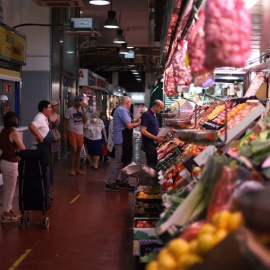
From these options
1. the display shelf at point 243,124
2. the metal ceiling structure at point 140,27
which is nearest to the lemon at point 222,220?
the display shelf at point 243,124

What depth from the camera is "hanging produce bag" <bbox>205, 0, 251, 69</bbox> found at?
8.65 feet

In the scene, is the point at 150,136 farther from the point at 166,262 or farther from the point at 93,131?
the point at 166,262

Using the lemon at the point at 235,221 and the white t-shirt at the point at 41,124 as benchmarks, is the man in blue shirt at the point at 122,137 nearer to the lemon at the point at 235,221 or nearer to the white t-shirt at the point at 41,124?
the white t-shirt at the point at 41,124

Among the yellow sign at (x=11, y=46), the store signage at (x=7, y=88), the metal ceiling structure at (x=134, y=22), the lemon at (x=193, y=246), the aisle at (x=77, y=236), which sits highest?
the metal ceiling structure at (x=134, y=22)

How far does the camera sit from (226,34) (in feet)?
8.70

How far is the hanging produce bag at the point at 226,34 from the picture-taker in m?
2.64

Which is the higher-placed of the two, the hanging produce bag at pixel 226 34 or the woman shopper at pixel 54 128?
the hanging produce bag at pixel 226 34

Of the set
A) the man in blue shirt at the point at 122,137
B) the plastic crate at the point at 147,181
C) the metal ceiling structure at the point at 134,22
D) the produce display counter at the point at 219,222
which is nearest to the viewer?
the produce display counter at the point at 219,222

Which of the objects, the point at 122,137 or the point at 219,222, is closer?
the point at 219,222

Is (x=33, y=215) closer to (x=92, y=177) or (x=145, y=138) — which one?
(x=145, y=138)

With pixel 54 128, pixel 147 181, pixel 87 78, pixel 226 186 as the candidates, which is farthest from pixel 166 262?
pixel 87 78

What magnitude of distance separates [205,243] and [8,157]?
5.49m

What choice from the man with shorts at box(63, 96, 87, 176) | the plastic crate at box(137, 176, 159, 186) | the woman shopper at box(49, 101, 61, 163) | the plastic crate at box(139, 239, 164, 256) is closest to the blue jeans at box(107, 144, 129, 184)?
the woman shopper at box(49, 101, 61, 163)

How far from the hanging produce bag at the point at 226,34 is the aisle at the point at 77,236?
2.99m
